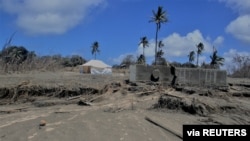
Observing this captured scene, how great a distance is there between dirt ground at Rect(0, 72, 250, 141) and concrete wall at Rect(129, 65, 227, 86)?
0.63 m

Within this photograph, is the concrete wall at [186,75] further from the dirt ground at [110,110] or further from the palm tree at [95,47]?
the palm tree at [95,47]

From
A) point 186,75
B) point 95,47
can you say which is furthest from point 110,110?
point 95,47

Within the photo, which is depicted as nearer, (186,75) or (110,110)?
(110,110)

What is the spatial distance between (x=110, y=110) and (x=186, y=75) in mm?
8242

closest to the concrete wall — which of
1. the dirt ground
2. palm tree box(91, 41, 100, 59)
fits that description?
the dirt ground

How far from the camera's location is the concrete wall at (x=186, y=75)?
21.1 m

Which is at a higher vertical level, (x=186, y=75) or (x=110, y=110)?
(x=186, y=75)

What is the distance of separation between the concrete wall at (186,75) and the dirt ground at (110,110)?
0.63 meters

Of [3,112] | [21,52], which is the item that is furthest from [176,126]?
[21,52]

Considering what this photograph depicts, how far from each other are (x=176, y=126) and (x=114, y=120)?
7.07 feet

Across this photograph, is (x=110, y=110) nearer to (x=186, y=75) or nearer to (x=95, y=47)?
(x=186, y=75)

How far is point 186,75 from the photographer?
21.8 metres

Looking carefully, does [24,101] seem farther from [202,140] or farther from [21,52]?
[21,52]

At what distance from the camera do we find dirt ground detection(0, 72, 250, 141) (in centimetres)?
1094
